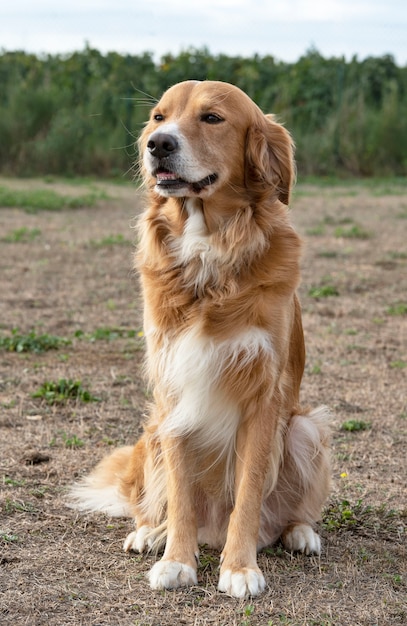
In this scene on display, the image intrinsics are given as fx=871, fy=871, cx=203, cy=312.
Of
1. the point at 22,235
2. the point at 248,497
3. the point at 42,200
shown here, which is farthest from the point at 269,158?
the point at 42,200

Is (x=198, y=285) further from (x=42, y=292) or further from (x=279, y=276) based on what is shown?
(x=42, y=292)

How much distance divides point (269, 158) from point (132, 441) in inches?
72.0

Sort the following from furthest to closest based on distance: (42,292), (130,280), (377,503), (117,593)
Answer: (130,280) < (42,292) < (377,503) < (117,593)

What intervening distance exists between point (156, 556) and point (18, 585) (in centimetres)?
57

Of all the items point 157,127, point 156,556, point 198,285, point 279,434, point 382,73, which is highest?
point 382,73

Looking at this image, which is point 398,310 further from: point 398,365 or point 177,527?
point 177,527

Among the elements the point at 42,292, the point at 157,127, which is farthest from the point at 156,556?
the point at 42,292

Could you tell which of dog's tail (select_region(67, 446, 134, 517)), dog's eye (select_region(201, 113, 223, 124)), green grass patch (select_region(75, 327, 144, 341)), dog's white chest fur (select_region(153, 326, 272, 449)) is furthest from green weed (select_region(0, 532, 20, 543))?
green grass patch (select_region(75, 327, 144, 341))

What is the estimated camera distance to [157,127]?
134 inches

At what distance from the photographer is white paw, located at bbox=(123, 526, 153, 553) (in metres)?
3.41

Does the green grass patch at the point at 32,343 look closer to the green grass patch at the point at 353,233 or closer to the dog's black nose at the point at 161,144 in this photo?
the dog's black nose at the point at 161,144

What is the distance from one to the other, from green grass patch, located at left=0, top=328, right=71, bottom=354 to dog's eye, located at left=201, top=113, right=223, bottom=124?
3.03 meters

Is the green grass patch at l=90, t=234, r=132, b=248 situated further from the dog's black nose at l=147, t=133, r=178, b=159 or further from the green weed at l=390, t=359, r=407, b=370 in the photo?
the dog's black nose at l=147, t=133, r=178, b=159

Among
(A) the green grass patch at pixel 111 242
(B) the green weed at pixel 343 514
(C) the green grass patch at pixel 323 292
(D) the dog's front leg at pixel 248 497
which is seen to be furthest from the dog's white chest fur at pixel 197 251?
(A) the green grass patch at pixel 111 242
